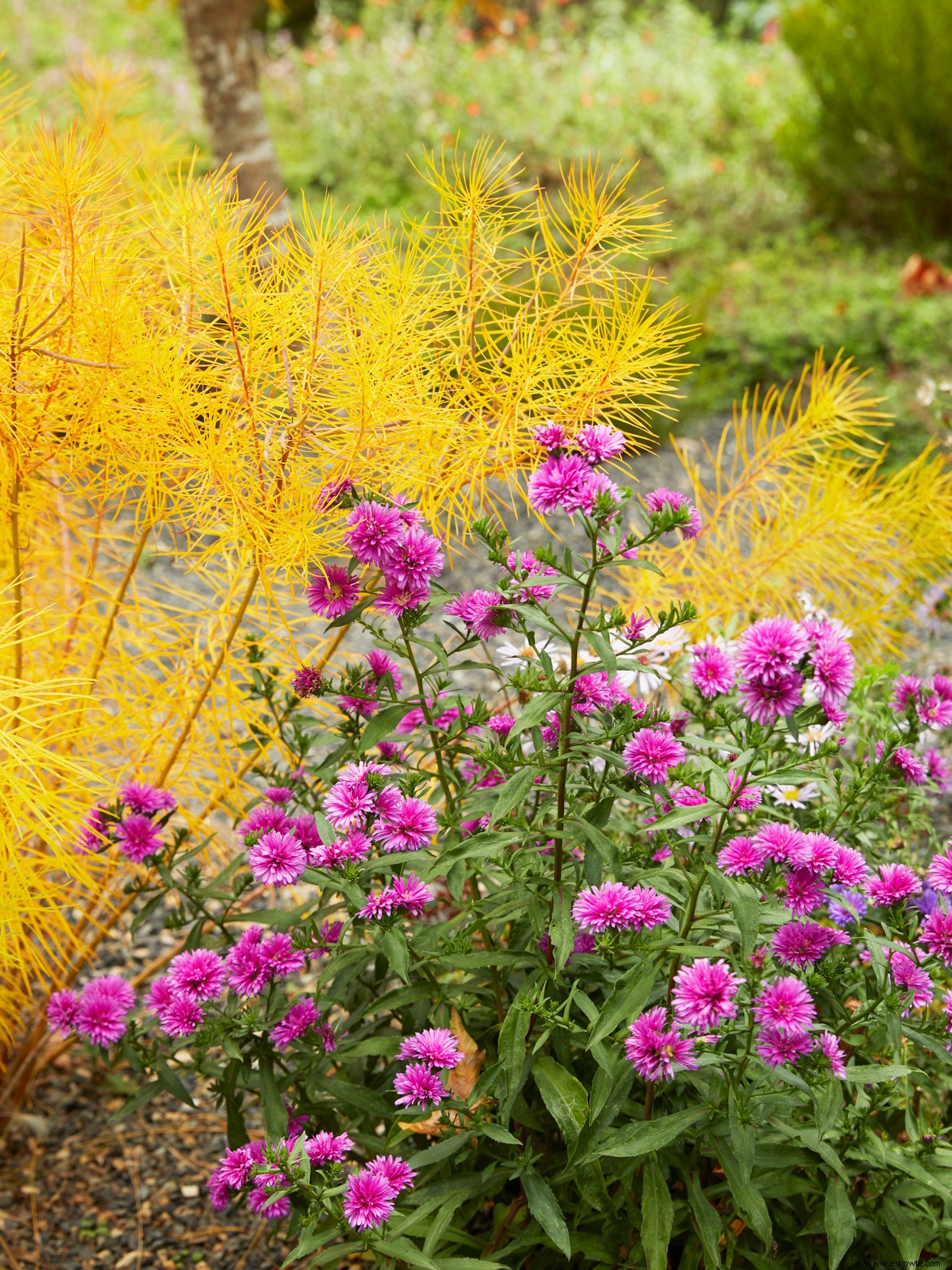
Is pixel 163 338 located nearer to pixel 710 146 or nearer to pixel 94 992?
pixel 94 992

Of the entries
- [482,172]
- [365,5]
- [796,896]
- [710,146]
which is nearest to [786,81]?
[710,146]

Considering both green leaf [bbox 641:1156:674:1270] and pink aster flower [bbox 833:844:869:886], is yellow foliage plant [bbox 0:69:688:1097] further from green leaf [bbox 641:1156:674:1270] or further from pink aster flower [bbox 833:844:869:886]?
green leaf [bbox 641:1156:674:1270]

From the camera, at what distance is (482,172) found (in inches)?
64.2

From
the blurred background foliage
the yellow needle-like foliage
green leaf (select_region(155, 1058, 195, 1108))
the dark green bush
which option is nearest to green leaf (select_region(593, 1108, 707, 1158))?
green leaf (select_region(155, 1058, 195, 1108))

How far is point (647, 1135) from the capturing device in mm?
1238

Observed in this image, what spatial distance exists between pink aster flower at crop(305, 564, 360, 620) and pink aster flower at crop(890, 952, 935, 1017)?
2.43 ft

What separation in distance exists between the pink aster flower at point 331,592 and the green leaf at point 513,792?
0.97 feet

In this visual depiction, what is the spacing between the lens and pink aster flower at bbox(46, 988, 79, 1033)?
1546 millimetres

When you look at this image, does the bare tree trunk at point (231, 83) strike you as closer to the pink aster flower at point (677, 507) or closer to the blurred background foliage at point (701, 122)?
the blurred background foliage at point (701, 122)

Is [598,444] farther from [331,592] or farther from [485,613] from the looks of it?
[331,592]

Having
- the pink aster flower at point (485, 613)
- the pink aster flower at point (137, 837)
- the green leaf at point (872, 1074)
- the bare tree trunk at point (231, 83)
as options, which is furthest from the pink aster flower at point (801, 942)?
the bare tree trunk at point (231, 83)

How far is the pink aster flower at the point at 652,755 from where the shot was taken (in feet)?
4.28

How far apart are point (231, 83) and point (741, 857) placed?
4.02m

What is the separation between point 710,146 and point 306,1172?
34.0 feet
